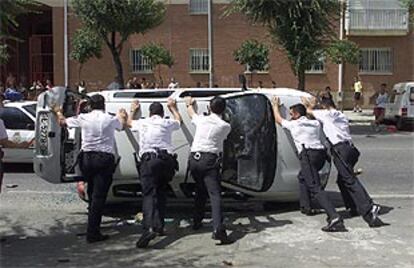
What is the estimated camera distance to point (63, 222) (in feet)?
28.9

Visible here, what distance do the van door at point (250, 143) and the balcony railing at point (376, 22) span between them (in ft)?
99.8

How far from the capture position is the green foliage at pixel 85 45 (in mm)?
33781

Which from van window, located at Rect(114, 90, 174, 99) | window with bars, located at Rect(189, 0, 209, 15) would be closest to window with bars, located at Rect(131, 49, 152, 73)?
window with bars, located at Rect(189, 0, 209, 15)

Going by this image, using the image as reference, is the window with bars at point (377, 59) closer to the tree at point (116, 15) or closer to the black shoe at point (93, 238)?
the tree at point (116, 15)

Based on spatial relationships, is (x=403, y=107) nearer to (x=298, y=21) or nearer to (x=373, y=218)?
(x=298, y=21)

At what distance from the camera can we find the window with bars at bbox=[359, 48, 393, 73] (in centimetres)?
3841

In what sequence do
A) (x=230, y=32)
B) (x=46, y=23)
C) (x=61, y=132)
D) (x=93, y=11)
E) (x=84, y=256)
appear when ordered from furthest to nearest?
(x=46, y=23) < (x=230, y=32) < (x=93, y=11) < (x=61, y=132) < (x=84, y=256)

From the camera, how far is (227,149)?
859 centimetres

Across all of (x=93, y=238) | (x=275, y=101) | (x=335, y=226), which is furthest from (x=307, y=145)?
(x=93, y=238)

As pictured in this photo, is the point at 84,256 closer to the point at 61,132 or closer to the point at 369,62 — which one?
the point at 61,132

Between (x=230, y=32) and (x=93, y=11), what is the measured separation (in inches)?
459

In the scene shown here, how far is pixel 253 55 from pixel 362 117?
6.32m

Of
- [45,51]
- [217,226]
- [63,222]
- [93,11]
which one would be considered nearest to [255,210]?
[217,226]

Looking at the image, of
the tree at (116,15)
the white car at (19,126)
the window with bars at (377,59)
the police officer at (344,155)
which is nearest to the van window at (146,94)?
the police officer at (344,155)
